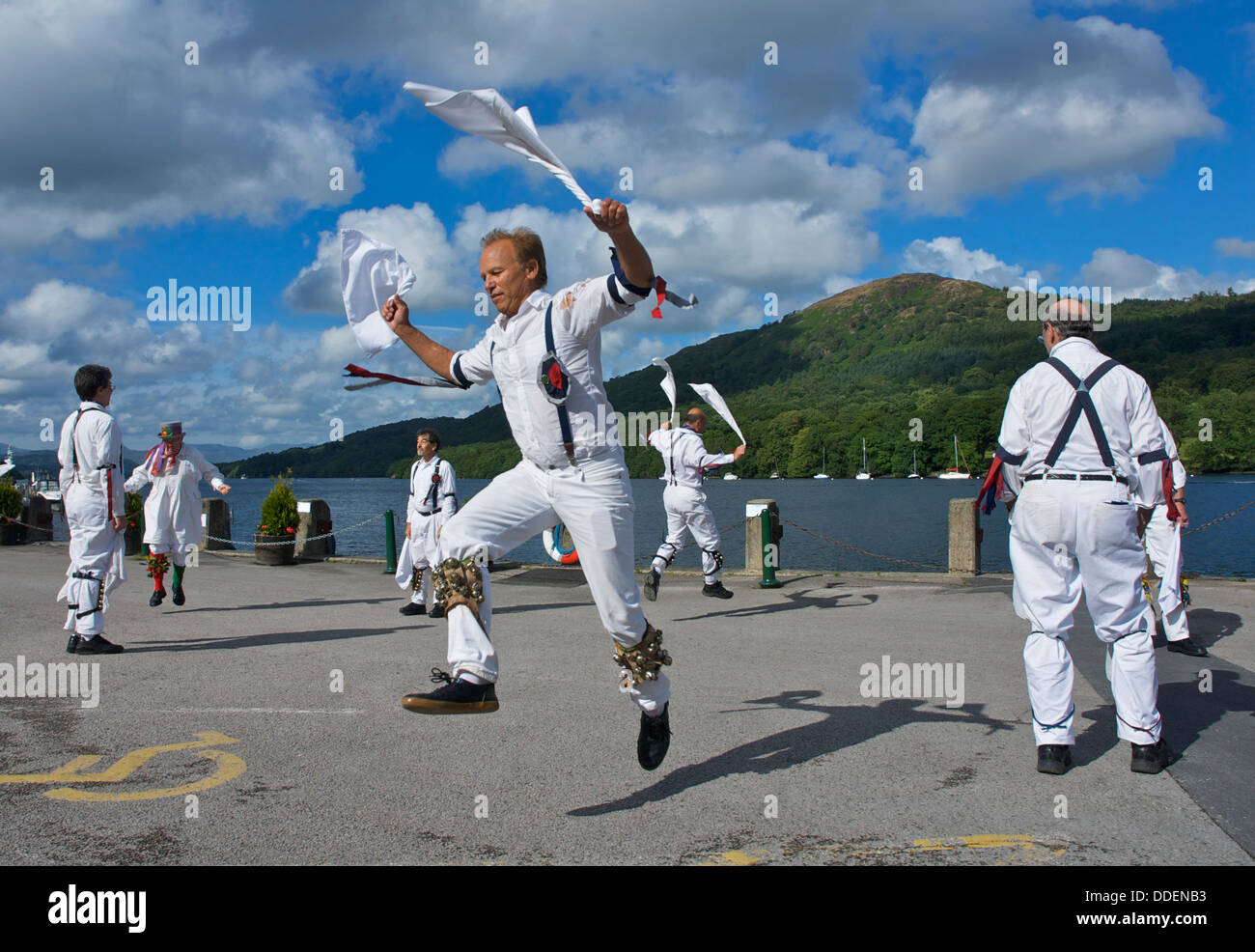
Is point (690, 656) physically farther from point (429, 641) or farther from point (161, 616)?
point (161, 616)

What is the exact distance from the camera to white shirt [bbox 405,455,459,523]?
37.0 feet

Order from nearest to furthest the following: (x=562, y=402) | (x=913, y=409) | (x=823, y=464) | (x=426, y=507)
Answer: (x=562, y=402) → (x=426, y=507) → (x=823, y=464) → (x=913, y=409)

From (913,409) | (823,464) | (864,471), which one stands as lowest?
(864,471)

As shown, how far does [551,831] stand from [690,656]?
14.9 feet

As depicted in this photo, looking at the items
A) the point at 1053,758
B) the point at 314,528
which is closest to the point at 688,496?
the point at 1053,758

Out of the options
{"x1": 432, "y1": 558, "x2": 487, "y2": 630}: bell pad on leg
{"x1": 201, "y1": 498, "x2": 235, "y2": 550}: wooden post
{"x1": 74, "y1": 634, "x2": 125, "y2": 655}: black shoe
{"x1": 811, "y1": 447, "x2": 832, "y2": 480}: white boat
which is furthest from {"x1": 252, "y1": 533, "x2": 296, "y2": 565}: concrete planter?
{"x1": 811, "y1": 447, "x2": 832, "y2": 480}: white boat

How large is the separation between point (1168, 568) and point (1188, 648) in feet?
2.49

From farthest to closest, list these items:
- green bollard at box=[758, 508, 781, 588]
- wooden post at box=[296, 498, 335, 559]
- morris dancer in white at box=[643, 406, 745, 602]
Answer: wooden post at box=[296, 498, 335, 559] → green bollard at box=[758, 508, 781, 588] → morris dancer in white at box=[643, 406, 745, 602]

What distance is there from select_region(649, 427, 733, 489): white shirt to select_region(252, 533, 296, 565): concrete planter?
9413mm

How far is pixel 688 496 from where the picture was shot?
12.4 metres

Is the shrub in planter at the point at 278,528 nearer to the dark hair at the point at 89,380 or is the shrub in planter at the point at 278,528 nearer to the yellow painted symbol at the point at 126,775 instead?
the dark hair at the point at 89,380

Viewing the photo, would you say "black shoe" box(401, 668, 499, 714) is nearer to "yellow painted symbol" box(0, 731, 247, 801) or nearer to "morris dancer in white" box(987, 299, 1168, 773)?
"yellow painted symbol" box(0, 731, 247, 801)

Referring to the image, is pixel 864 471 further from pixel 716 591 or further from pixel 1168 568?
pixel 1168 568
